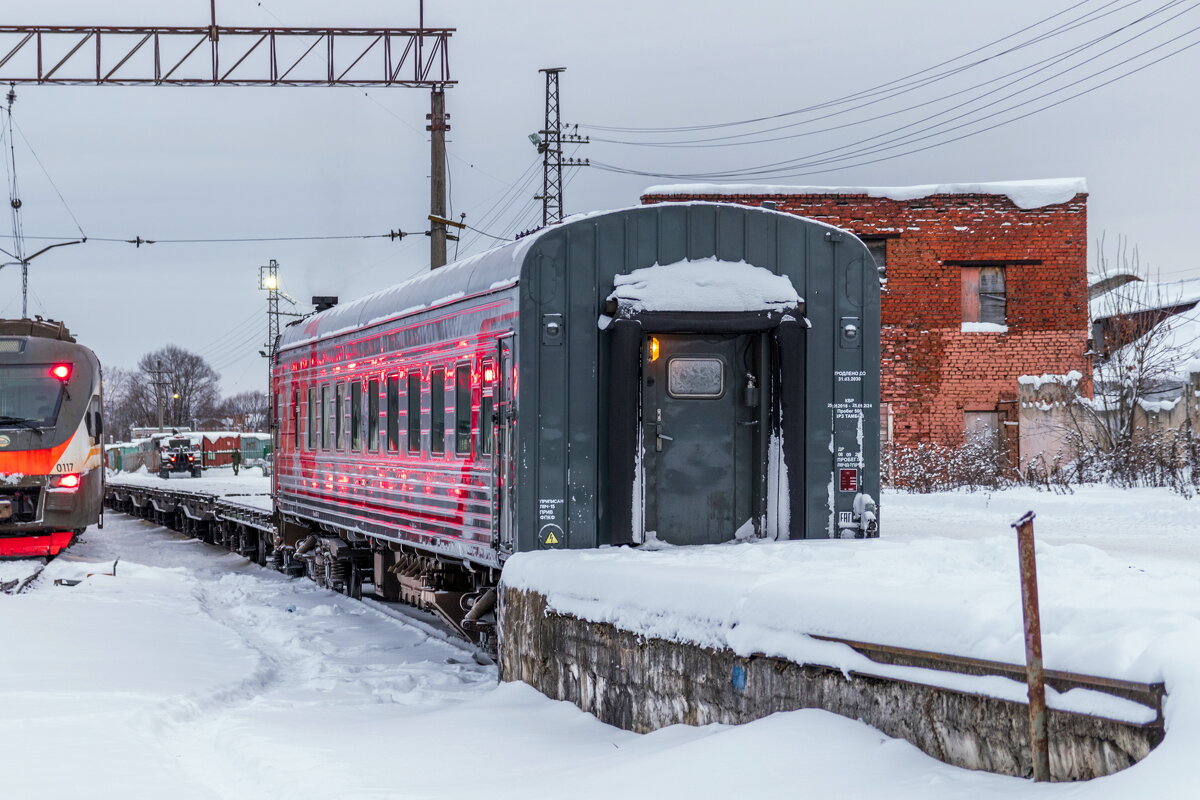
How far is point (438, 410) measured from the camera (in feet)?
41.4

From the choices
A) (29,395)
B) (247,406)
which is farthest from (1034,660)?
(247,406)

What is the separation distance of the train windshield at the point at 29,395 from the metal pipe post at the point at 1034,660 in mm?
16745

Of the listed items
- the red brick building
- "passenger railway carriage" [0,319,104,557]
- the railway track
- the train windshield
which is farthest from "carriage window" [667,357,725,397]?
the red brick building

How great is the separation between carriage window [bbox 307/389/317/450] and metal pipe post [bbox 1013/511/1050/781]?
534 inches

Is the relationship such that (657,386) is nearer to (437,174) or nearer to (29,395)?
(29,395)

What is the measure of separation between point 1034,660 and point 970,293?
27660mm

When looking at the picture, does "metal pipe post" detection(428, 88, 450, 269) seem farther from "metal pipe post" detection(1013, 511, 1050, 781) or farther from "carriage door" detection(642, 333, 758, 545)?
"metal pipe post" detection(1013, 511, 1050, 781)

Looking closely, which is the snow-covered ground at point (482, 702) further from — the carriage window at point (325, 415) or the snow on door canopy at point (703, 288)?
the carriage window at point (325, 415)

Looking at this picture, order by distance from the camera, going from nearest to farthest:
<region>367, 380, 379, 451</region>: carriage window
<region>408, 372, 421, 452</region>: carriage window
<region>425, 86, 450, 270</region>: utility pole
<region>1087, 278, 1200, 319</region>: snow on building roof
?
<region>408, 372, 421, 452</region>: carriage window < <region>367, 380, 379, 451</region>: carriage window < <region>425, 86, 450, 270</region>: utility pole < <region>1087, 278, 1200, 319</region>: snow on building roof

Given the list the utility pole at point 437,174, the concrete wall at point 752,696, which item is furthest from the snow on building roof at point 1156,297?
the concrete wall at point 752,696

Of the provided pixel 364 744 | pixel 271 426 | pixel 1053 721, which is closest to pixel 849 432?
pixel 364 744

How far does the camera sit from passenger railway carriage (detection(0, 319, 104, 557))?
18.7 m

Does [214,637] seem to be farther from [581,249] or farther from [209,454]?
[209,454]

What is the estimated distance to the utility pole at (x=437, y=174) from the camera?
870 inches
